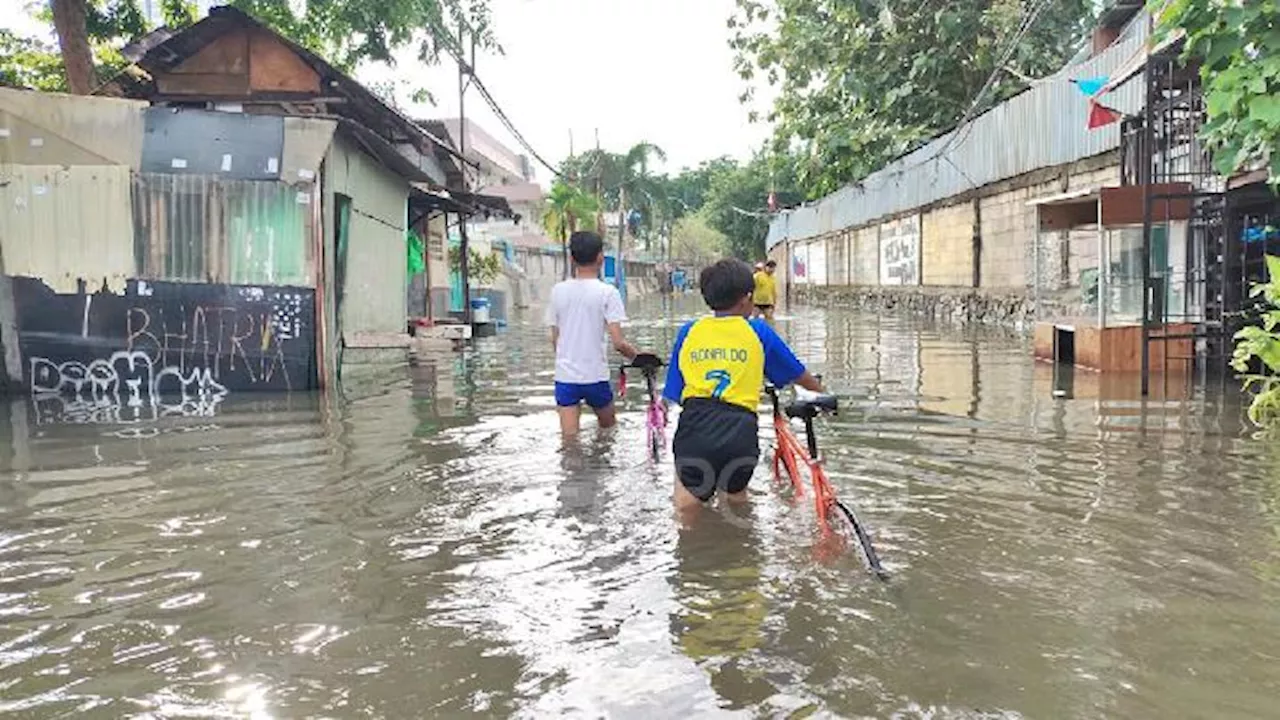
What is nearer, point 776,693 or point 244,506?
point 776,693

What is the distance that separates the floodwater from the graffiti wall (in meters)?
2.52

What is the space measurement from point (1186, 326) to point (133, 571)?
1114 cm

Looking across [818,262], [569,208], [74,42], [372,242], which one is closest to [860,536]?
[372,242]

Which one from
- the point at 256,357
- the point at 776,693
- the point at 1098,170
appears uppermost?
the point at 1098,170

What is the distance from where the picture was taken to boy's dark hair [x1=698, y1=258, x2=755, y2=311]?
5.00 m

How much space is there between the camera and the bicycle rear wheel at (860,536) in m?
4.62

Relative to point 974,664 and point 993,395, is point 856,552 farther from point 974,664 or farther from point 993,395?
point 993,395

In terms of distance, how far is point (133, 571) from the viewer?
484 centimetres

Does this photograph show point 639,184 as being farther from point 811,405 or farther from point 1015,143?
point 811,405

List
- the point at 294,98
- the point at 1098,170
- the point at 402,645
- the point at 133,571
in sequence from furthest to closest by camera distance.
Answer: the point at 1098,170 → the point at 294,98 → the point at 133,571 → the point at 402,645

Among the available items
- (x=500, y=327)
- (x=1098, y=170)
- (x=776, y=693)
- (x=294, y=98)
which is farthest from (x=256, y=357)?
(x=500, y=327)

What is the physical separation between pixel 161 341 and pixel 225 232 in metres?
1.33

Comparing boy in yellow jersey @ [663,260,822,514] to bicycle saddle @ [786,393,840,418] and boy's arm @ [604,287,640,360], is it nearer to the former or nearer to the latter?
bicycle saddle @ [786,393,840,418]

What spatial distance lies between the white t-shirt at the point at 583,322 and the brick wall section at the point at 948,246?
18359 millimetres
